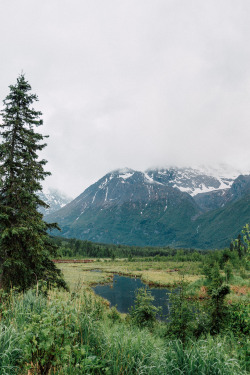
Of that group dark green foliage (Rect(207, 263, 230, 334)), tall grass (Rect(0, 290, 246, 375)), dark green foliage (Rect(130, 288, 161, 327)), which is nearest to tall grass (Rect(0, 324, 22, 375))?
tall grass (Rect(0, 290, 246, 375))

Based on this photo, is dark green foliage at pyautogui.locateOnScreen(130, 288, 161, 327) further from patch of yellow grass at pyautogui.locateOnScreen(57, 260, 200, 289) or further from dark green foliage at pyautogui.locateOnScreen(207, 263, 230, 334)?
patch of yellow grass at pyautogui.locateOnScreen(57, 260, 200, 289)

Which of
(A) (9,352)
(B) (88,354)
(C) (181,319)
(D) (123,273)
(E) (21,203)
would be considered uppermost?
(E) (21,203)

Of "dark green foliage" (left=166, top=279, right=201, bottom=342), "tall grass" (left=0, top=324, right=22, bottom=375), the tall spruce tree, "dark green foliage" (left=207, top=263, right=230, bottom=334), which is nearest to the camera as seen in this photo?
"tall grass" (left=0, top=324, right=22, bottom=375)

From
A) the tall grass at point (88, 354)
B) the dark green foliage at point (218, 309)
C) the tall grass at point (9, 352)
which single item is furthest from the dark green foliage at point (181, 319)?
the tall grass at point (9, 352)

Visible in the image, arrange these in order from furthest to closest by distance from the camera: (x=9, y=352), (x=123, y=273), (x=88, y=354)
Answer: (x=123, y=273), (x=88, y=354), (x=9, y=352)

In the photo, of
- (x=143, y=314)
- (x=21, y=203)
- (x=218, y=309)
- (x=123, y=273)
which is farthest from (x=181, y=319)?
(x=123, y=273)

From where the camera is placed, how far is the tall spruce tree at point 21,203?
11422 millimetres

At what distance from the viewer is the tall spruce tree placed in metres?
11.4

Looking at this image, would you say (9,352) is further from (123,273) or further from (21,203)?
(123,273)

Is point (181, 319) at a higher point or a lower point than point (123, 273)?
higher

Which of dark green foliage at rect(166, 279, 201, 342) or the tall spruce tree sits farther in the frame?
the tall spruce tree

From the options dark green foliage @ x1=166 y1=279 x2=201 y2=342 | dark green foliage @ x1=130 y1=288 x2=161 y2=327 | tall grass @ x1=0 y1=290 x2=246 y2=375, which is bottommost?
dark green foliage @ x1=130 y1=288 x2=161 y2=327

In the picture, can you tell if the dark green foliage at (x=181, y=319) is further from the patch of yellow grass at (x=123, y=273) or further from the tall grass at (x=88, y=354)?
the patch of yellow grass at (x=123, y=273)

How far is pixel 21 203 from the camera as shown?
12141 millimetres
